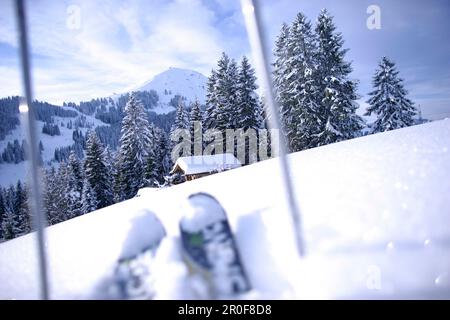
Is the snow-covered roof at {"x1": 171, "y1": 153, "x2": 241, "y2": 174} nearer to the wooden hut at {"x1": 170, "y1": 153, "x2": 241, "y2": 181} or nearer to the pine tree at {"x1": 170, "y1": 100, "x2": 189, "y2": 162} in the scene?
the wooden hut at {"x1": 170, "y1": 153, "x2": 241, "y2": 181}

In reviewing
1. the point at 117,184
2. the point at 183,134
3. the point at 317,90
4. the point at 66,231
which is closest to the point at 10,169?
the point at 117,184

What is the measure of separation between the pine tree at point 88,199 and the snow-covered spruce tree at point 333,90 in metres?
19.2

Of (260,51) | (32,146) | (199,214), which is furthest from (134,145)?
(260,51)

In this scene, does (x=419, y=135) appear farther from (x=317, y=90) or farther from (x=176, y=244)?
(x=317, y=90)

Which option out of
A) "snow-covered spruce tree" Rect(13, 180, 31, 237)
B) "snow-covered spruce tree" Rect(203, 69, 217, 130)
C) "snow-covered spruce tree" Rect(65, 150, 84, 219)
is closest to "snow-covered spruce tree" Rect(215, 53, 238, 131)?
"snow-covered spruce tree" Rect(203, 69, 217, 130)

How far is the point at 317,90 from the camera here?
17500mm

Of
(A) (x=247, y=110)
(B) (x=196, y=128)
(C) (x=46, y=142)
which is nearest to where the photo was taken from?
(A) (x=247, y=110)

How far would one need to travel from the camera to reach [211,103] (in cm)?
2162

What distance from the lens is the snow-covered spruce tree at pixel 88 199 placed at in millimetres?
25078

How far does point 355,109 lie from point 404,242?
17.4 metres

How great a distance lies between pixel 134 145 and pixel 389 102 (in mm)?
19133

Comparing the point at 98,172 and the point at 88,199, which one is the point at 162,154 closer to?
the point at 98,172

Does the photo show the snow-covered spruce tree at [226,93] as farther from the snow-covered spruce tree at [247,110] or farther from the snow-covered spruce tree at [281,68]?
the snow-covered spruce tree at [281,68]

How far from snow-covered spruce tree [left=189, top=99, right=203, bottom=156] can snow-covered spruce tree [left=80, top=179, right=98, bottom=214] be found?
10270 mm
